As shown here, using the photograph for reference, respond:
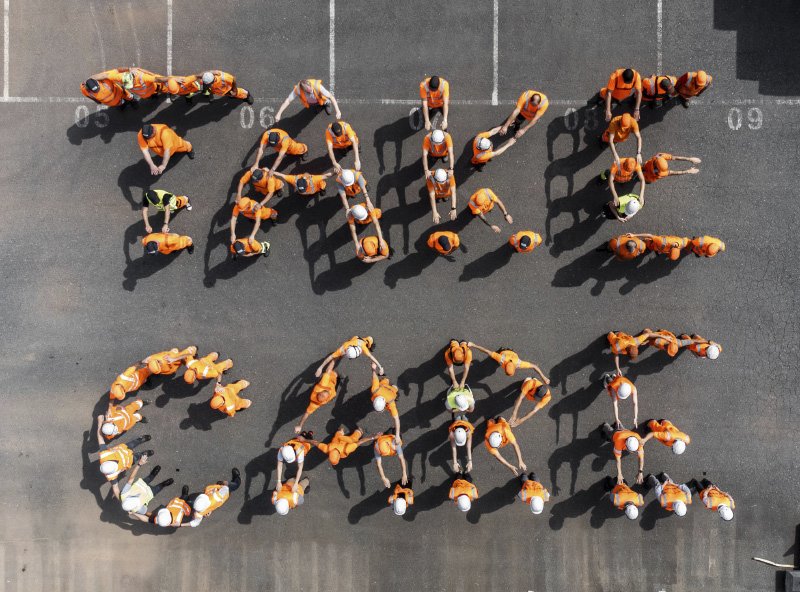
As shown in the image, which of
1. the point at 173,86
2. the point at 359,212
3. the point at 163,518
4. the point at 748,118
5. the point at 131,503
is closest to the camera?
the point at 359,212

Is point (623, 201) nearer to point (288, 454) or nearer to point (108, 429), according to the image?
point (288, 454)

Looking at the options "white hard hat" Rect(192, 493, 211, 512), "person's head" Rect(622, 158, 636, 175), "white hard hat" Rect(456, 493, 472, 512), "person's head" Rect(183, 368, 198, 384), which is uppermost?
"person's head" Rect(622, 158, 636, 175)

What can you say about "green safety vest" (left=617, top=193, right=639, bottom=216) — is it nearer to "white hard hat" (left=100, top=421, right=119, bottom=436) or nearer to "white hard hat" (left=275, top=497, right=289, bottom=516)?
"white hard hat" (left=275, top=497, right=289, bottom=516)

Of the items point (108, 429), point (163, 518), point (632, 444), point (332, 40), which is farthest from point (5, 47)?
point (632, 444)

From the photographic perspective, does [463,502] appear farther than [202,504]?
No

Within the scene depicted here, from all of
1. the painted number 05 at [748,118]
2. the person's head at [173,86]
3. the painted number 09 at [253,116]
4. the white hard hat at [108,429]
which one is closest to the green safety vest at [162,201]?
the person's head at [173,86]

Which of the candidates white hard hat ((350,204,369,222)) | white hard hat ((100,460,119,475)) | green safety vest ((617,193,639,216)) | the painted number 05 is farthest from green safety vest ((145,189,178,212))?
the painted number 05
